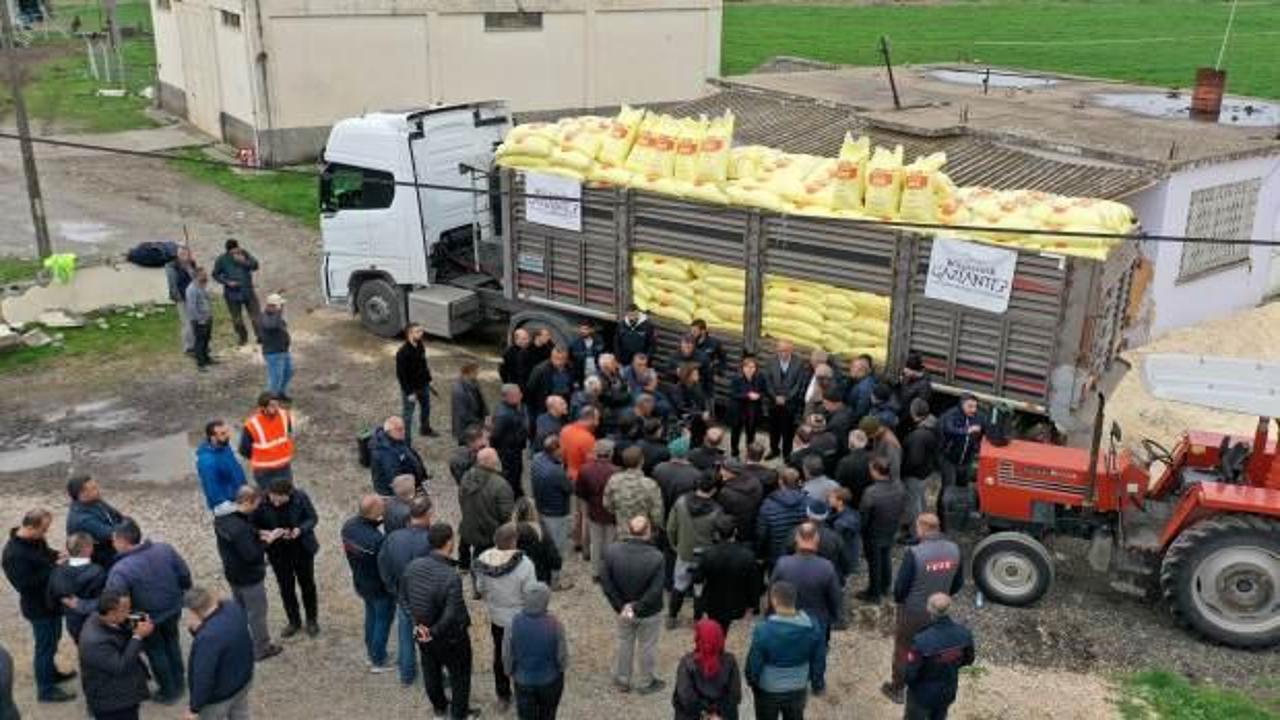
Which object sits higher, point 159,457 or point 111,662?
point 111,662

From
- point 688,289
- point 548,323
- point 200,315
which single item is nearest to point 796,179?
point 688,289

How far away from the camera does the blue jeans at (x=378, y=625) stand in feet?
28.2

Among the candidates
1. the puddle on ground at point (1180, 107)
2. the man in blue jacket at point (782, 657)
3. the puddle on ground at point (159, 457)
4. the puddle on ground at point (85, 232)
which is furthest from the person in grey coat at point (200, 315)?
the puddle on ground at point (1180, 107)

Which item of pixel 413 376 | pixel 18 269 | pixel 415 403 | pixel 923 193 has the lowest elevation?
pixel 18 269

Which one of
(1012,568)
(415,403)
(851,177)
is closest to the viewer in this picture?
(1012,568)

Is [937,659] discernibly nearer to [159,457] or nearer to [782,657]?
[782,657]

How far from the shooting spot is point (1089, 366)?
442 inches

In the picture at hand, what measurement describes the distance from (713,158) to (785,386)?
2.60 m

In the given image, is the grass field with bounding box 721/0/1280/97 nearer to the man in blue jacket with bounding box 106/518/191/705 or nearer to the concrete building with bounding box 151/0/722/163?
the concrete building with bounding box 151/0/722/163

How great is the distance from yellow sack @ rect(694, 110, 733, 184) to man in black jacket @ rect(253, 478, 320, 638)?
590 cm

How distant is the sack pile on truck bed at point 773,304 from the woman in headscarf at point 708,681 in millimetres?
5528

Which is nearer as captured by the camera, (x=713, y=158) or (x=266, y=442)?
(x=266, y=442)

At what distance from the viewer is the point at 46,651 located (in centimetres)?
841

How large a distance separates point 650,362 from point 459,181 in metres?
4.32
